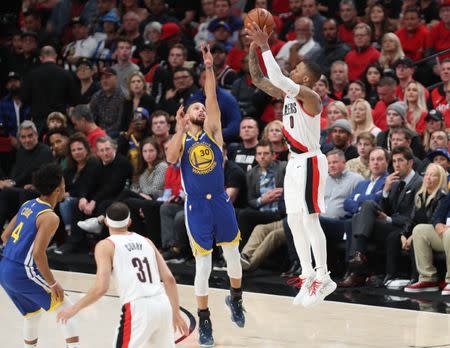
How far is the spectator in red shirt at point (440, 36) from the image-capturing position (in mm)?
14531

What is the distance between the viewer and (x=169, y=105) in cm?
1467

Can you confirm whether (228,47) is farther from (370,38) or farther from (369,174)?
(369,174)

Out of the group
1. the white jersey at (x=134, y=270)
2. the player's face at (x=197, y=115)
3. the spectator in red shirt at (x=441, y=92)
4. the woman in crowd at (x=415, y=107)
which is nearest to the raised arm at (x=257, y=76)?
the player's face at (x=197, y=115)

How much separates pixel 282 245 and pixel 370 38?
395 cm

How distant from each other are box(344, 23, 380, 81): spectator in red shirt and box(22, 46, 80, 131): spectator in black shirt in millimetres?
3845

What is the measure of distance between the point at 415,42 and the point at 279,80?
6.44 m

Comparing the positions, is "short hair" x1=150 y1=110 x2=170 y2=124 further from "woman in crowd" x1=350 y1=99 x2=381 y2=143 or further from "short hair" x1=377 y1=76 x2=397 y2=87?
"short hair" x1=377 y1=76 x2=397 y2=87

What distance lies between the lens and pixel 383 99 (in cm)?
1335

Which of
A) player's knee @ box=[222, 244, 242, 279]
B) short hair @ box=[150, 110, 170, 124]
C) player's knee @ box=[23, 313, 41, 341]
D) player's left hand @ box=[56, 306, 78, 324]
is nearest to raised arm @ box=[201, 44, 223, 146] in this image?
player's knee @ box=[222, 244, 242, 279]

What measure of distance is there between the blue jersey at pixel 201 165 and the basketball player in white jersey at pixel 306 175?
602 mm

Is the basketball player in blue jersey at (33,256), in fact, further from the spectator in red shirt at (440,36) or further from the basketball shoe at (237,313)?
the spectator in red shirt at (440,36)

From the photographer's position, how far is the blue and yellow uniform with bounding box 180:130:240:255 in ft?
30.1

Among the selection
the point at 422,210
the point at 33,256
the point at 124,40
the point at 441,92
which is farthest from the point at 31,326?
the point at 124,40

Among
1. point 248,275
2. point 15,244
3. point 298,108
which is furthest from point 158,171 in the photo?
point 15,244
